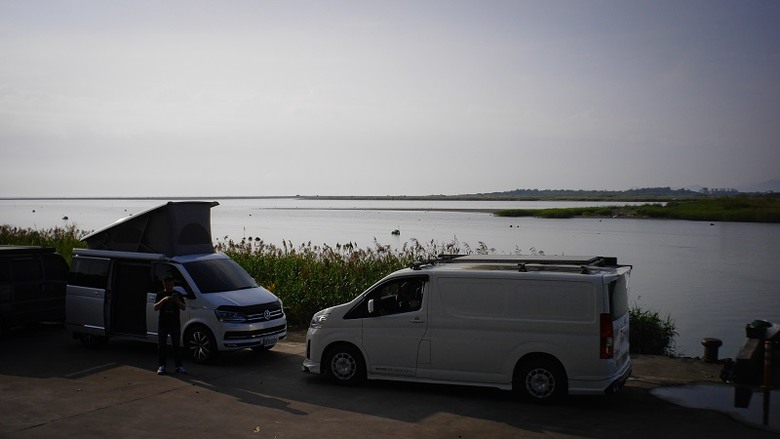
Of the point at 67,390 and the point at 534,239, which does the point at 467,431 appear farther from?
the point at 534,239

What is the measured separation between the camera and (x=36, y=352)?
15.7 metres

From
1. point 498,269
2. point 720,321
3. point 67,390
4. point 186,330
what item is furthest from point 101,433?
point 720,321

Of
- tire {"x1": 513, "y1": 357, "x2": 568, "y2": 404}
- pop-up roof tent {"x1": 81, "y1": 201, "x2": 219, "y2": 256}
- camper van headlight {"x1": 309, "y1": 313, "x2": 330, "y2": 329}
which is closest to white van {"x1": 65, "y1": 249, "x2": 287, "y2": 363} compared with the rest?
pop-up roof tent {"x1": 81, "y1": 201, "x2": 219, "y2": 256}

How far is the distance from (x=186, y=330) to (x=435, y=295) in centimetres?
559

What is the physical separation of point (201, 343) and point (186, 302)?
872mm

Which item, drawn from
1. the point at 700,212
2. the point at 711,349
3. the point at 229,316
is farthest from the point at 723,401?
the point at 700,212

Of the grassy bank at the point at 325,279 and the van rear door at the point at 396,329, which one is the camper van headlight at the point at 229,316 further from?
the grassy bank at the point at 325,279

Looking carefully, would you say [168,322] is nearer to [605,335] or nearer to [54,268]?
[54,268]

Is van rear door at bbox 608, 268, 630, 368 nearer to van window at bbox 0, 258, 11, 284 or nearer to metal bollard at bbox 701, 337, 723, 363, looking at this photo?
metal bollard at bbox 701, 337, 723, 363

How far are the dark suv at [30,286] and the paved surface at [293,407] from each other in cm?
242

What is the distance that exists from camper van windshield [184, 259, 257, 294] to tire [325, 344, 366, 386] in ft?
11.2

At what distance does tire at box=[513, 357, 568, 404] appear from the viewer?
1114 centimetres

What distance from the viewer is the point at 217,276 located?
15375mm

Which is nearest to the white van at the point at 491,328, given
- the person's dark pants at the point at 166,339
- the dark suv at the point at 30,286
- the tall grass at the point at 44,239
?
the person's dark pants at the point at 166,339
